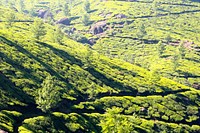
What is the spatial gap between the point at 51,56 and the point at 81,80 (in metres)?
23.1

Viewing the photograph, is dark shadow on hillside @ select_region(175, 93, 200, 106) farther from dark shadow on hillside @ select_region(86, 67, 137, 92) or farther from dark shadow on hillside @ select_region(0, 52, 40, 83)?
dark shadow on hillside @ select_region(0, 52, 40, 83)

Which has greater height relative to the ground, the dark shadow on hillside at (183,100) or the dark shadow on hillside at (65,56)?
the dark shadow on hillside at (65,56)

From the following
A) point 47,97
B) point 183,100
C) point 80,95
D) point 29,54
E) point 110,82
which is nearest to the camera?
point 47,97

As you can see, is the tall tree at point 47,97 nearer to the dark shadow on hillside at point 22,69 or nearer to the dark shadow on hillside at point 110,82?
the dark shadow on hillside at point 22,69

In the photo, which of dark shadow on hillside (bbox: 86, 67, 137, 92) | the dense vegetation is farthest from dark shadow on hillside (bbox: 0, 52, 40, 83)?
dark shadow on hillside (bbox: 86, 67, 137, 92)

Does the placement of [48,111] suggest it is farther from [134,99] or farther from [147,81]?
[147,81]

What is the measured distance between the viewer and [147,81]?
16275 centimetres

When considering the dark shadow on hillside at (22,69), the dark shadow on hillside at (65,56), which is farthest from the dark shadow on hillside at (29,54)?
the dark shadow on hillside at (65,56)

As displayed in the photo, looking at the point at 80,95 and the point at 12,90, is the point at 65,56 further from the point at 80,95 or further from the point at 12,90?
the point at 12,90

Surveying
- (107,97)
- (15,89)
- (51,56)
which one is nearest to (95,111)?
(107,97)

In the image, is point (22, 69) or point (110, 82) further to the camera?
point (110, 82)

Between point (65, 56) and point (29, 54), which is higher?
point (29, 54)

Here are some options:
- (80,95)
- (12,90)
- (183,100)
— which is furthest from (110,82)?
(12,90)

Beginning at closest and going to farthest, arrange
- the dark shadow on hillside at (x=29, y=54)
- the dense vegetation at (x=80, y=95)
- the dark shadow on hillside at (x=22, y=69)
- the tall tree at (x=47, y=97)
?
the dense vegetation at (x=80, y=95) < the tall tree at (x=47, y=97) < the dark shadow on hillside at (x=22, y=69) < the dark shadow on hillside at (x=29, y=54)
